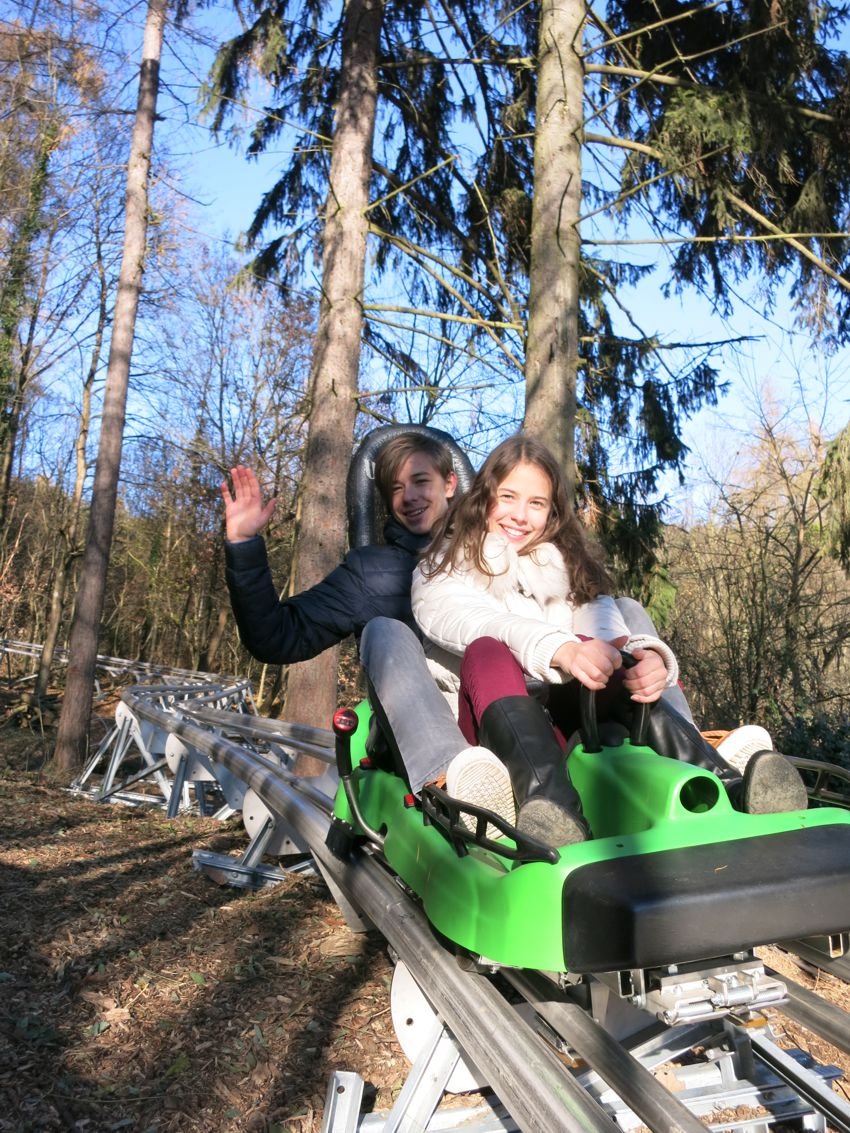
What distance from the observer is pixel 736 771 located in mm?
2250

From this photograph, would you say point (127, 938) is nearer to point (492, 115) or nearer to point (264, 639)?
point (264, 639)

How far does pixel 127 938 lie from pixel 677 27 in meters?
8.18

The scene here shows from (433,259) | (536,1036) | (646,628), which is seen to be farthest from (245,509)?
(433,259)

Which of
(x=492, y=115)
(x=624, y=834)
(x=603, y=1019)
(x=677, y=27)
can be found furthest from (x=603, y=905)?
(x=492, y=115)

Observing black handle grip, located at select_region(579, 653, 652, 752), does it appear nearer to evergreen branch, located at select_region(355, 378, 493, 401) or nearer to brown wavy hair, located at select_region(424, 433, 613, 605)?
brown wavy hair, located at select_region(424, 433, 613, 605)

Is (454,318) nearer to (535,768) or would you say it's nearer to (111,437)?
(111,437)

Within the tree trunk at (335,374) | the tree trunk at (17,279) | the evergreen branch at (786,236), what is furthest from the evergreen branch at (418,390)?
the tree trunk at (17,279)

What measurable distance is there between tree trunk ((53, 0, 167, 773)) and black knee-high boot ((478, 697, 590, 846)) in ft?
29.0

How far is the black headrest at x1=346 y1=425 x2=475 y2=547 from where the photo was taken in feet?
11.5

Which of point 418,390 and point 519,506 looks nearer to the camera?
point 519,506

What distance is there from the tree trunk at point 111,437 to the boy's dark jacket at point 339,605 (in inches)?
304

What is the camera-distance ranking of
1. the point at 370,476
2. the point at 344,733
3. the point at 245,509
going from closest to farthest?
the point at 344,733 → the point at 245,509 → the point at 370,476

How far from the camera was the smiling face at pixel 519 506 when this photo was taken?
9.42 ft

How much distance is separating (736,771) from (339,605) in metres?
A: 1.55
